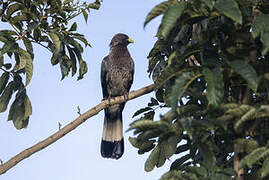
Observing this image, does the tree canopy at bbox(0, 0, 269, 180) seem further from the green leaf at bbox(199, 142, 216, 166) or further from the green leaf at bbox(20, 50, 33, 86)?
the green leaf at bbox(20, 50, 33, 86)

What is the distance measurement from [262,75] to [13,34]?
2.28m

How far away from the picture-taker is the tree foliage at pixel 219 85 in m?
2.07

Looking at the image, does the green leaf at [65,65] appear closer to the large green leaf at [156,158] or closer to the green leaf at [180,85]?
the large green leaf at [156,158]

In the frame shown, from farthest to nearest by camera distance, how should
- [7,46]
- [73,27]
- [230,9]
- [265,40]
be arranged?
[73,27] → [7,46] → [265,40] → [230,9]

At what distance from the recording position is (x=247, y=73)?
2061 millimetres

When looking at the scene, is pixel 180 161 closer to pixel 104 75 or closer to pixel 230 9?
pixel 230 9

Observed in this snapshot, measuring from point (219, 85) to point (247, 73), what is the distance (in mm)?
143

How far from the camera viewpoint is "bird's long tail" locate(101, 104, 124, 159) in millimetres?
6175

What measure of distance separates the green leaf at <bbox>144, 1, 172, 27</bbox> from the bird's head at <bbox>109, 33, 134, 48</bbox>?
193 inches

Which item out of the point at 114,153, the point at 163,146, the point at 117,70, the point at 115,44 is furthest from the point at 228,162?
the point at 115,44

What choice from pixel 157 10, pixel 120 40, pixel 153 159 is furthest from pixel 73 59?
pixel 120 40

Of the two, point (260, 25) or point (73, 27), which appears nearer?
point (260, 25)

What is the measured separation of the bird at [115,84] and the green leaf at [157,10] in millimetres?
4180

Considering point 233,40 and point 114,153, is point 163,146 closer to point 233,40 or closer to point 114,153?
point 233,40
